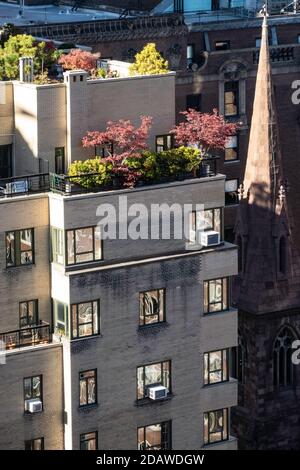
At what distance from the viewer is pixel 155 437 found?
324 ft

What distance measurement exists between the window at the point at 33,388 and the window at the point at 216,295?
7.93 metres

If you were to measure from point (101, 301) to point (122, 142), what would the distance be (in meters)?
6.54

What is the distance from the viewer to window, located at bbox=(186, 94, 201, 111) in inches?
5344

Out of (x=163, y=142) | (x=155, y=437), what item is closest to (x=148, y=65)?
(x=163, y=142)

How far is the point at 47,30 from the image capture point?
129625 millimetres

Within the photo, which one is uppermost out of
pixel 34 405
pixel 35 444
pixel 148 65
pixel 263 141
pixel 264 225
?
pixel 148 65

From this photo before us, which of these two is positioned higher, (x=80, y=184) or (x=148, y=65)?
(x=148, y=65)

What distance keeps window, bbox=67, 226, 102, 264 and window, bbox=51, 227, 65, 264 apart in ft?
0.81

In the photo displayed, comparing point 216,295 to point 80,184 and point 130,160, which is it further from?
point 80,184

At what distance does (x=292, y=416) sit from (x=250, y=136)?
1518 centimetres

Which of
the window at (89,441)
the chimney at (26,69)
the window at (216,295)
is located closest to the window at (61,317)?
the window at (89,441)

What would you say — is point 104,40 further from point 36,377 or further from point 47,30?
point 36,377
